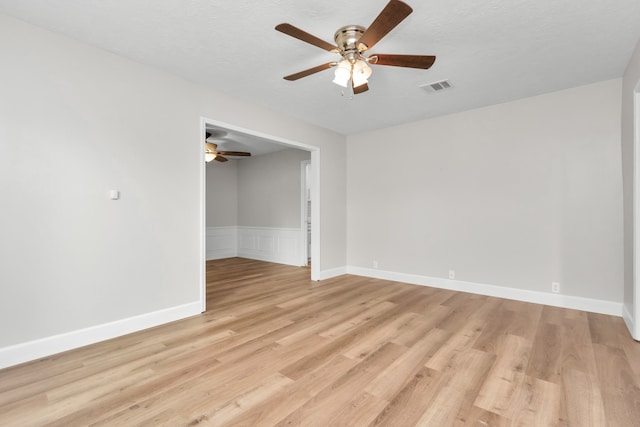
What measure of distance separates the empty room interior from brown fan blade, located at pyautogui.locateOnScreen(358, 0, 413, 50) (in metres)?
0.03

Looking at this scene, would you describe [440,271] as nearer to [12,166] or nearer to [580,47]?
[580,47]

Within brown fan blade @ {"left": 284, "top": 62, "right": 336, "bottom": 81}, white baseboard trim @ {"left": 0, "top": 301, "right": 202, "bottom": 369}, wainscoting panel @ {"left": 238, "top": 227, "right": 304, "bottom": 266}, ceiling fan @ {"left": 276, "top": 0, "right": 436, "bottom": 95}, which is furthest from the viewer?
wainscoting panel @ {"left": 238, "top": 227, "right": 304, "bottom": 266}

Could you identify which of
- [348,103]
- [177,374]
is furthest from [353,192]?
[177,374]

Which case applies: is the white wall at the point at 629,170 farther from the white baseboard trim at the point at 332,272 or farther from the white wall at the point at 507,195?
the white baseboard trim at the point at 332,272

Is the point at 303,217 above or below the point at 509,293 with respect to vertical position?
above

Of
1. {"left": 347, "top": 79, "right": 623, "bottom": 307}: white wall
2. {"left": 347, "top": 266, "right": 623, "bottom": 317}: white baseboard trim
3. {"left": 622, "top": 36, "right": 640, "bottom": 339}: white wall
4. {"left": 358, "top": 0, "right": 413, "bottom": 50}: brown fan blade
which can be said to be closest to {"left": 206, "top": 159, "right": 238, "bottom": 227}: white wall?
{"left": 347, "top": 79, "right": 623, "bottom": 307}: white wall

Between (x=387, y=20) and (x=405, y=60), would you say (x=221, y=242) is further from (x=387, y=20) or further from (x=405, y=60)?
(x=387, y=20)

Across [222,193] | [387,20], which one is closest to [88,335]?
[387,20]

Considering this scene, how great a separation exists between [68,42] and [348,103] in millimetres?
2993

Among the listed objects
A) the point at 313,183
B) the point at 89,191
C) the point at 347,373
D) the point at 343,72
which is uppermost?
the point at 343,72

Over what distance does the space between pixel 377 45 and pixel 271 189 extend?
4.93 m

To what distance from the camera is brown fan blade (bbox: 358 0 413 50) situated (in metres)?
1.74

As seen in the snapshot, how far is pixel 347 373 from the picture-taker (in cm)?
214

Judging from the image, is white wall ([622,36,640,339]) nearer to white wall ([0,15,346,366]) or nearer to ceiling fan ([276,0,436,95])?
ceiling fan ([276,0,436,95])
